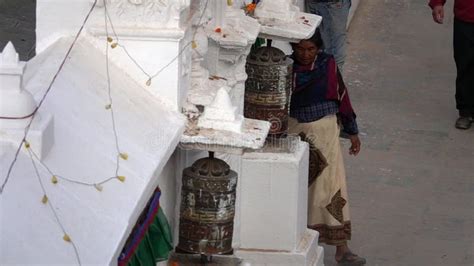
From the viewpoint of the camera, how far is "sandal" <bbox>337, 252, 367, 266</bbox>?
27.3ft

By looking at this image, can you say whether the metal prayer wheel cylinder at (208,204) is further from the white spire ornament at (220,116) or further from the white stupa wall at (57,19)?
the white stupa wall at (57,19)

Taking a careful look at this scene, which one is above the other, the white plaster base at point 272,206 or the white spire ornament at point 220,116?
the white spire ornament at point 220,116

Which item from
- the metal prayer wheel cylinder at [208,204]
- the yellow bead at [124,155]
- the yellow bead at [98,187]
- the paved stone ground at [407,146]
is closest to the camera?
the yellow bead at [98,187]

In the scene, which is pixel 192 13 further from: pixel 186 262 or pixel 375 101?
pixel 375 101

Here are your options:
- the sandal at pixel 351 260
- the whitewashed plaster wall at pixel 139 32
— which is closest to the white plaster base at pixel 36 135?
the whitewashed plaster wall at pixel 139 32

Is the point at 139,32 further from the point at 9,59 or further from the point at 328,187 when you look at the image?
the point at 328,187

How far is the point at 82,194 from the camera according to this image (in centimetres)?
452

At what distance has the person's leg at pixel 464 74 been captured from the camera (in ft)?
36.6

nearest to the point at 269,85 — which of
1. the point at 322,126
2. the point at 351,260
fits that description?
the point at 322,126

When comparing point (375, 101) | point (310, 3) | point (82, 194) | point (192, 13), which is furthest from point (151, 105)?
point (375, 101)

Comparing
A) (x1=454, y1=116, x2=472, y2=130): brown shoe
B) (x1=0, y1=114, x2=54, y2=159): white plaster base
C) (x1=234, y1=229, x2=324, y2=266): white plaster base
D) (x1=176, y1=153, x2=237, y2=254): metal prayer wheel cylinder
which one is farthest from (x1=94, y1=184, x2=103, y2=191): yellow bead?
(x1=454, y1=116, x2=472, y2=130): brown shoe

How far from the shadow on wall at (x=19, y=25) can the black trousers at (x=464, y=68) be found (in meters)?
3.39

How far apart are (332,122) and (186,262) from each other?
6.60 feet

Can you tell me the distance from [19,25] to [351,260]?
4358 mm
